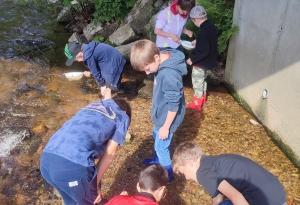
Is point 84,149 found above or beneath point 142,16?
above

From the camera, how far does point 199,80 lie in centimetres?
473

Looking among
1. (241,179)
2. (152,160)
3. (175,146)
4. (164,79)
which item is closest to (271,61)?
(175,146)

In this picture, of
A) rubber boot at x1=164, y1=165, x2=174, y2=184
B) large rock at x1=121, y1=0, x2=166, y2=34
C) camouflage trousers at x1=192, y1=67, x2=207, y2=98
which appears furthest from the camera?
large rock at x1=121, y1=0, x2=166, y2=34

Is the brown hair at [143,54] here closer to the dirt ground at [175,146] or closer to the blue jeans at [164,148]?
the blue jeans at [164,148]

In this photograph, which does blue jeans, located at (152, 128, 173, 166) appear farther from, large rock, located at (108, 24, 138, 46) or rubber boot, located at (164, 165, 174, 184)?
large rock, located at (108, 24, 138, 46)

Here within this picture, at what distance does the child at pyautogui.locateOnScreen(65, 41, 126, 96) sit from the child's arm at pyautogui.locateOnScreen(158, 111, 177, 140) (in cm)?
169

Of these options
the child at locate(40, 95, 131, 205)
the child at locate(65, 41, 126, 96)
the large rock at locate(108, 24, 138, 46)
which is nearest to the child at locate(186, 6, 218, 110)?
the child at locate(65, 41, 126, 96)

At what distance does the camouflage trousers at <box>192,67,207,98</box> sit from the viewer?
15.2 feet

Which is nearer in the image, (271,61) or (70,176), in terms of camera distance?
(70,176)

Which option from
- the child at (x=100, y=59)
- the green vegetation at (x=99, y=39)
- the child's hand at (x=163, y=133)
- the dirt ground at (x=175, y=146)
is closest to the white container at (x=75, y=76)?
the dirt ground at (x=175, y=146)

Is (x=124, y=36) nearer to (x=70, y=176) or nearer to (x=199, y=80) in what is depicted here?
(x=199, y=80)

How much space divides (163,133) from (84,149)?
3.37 feet

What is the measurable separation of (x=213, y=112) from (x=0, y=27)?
8349 millimetres

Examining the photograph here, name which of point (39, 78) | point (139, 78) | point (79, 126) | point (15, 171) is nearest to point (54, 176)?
point (79, 126)
